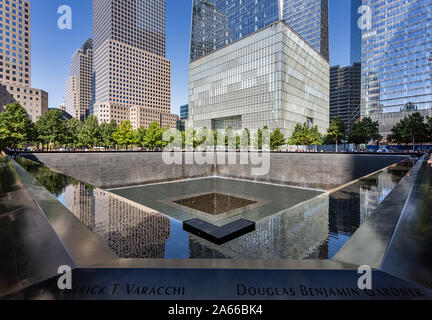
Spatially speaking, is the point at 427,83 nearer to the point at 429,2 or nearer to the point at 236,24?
the point at 429,2

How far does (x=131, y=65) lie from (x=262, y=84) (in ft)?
326

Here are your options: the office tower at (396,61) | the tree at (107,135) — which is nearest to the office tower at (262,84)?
the office tower at (396,61)

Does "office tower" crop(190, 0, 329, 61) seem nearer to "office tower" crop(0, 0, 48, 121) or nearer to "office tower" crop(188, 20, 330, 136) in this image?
"office tower" crop(188, 20, 330, 136)

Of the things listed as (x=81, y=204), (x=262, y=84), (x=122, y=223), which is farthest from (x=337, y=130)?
(x=81, y=204)

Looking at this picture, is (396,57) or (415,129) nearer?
(415,129)

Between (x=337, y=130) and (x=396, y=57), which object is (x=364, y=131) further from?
(x=396, y=57)

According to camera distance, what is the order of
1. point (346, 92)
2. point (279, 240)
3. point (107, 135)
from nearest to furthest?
point (279, 240)
point (107, 135)
point (346, 92)

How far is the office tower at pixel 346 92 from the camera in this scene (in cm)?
13775

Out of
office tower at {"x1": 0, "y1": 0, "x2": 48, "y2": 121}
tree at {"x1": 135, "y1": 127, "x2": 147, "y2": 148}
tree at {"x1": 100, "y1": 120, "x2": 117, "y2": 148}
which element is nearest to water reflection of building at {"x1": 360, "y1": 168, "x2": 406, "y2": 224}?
tree at {"x1": 135, "y1": 127, "x2": 147, "y2": 148}

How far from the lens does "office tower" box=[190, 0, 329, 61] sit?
3839 inches

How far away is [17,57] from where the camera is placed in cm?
8206

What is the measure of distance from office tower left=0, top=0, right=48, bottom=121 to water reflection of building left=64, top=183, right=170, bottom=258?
99.2m

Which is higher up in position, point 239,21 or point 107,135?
point 239,21
